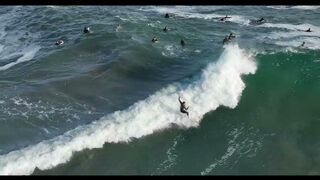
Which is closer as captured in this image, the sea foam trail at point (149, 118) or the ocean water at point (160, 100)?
the ocean water at point (160, 100)

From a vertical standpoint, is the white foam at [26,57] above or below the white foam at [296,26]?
below

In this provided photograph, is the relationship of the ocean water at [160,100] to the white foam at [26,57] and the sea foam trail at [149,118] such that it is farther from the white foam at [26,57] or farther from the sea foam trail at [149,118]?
the white foam at [26,57]

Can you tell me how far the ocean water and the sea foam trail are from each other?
0.05 m

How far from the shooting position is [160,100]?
25.3m

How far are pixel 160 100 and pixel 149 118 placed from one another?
5.13 ft

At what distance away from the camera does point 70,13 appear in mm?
45000

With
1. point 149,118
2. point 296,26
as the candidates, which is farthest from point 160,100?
point 296,26

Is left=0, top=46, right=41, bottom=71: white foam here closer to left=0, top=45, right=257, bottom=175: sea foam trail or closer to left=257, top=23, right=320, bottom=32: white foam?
left=0, top=45, right=257, bottom=175: sea foam trail

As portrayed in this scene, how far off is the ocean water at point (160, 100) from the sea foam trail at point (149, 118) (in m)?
0.05

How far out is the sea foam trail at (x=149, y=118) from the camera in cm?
2145

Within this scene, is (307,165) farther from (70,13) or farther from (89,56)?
(70,13)

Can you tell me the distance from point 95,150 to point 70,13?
24.9m

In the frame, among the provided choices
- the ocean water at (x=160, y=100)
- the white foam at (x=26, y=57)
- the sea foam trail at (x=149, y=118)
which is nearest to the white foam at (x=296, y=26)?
the ocean water at (x=160, y=100)

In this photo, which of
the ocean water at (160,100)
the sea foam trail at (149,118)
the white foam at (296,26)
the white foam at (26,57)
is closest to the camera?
the ocean water at (160,100)
